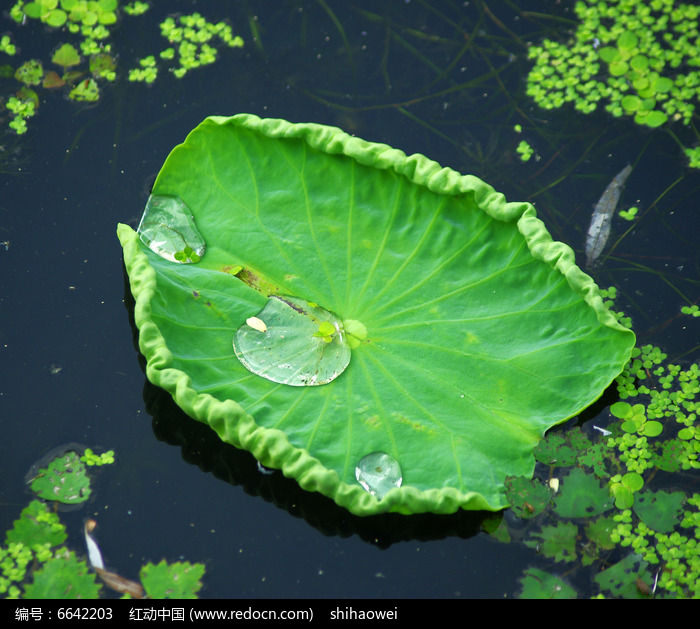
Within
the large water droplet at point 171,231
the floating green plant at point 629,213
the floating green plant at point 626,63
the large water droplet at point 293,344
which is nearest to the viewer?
the large water droplet at point 293,344

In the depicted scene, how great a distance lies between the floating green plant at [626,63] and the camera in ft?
12.3

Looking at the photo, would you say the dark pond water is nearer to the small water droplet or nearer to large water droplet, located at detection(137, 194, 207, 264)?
the small water droplet

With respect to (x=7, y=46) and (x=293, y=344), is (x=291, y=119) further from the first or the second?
(x=7, y=46)

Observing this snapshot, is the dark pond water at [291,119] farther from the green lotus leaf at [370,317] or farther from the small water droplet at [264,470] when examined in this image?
the green lotus leaf at [370,317]

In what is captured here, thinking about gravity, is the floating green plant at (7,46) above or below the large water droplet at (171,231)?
above

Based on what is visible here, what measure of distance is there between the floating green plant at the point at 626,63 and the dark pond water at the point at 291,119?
0.09 meters

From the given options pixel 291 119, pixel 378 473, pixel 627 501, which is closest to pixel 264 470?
pixel 378 473

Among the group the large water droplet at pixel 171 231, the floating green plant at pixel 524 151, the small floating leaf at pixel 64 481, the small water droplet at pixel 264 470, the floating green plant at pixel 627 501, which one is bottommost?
the floating green plant at pixel 627 501

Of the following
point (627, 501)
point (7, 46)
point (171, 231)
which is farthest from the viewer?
point (7, 46)

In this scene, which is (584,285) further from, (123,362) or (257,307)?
(123,362)

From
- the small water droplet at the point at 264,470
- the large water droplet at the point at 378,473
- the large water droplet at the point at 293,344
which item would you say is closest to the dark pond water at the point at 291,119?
the small water droplet at the point at 264,470

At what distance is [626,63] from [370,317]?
1.78 meters

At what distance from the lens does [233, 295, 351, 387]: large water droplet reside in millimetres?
2857

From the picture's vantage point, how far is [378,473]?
2750 mm
